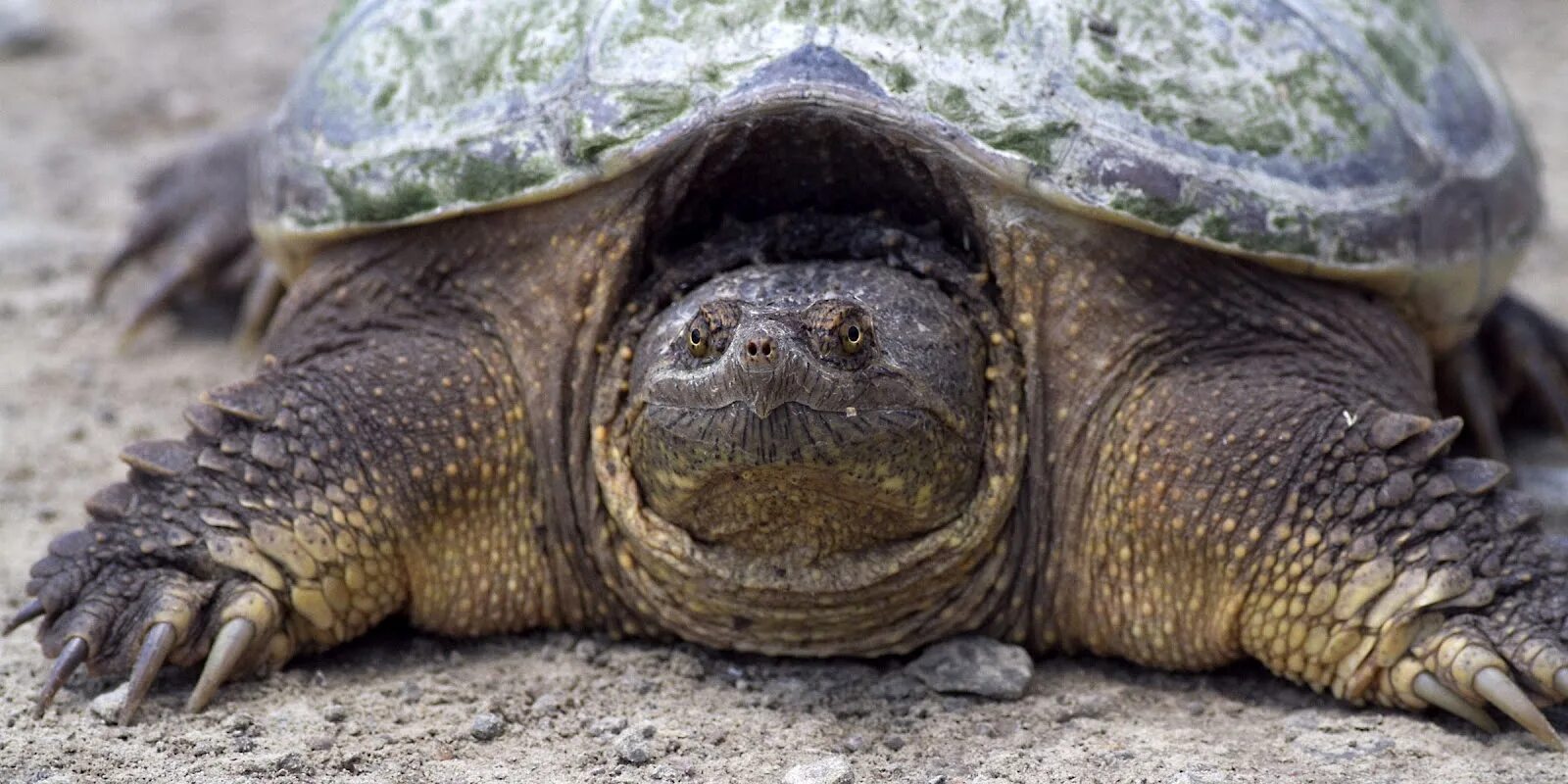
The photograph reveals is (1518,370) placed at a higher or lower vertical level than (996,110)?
lower

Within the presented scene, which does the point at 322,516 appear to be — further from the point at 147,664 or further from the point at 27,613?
the point at 27,613

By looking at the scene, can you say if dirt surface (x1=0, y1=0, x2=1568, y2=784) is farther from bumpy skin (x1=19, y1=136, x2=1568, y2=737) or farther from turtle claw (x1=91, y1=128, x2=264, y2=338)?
turtle claw (x1=91, y1=128, x2=264, y2=338)

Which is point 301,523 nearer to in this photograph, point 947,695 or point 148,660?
point 148,660

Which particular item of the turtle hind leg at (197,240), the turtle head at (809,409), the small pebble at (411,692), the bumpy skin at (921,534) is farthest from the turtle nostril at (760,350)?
the turtle hind leg at (197,240)

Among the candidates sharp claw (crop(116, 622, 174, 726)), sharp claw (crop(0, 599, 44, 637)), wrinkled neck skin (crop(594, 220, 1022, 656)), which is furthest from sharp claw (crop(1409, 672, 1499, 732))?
sharp claw (crop(0, 599, 44, 637))

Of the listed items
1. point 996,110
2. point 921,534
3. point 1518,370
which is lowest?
point 921,534

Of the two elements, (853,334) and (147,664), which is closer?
(853,334)

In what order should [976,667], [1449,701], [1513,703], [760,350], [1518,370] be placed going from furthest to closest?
1. [1518,370]
2. [976,667]
3. [1449,701]
4. [1513,703]
5. [760,350]

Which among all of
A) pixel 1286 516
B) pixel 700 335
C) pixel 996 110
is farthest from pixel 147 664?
pixel 1286 516
